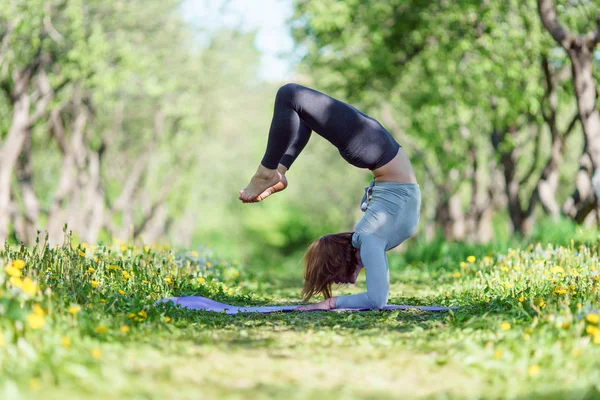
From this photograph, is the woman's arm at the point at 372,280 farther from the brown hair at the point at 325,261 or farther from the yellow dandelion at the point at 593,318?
the yellow dandelion at the point at 593,318

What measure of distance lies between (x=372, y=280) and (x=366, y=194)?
0.88 m

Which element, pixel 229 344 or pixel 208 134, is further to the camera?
pixel 208 134

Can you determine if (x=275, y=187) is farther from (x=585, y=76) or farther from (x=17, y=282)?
(x=585, y=76)

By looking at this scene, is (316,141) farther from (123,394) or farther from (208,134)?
(123,394)

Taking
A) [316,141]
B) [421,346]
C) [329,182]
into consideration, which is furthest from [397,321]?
[329,182]

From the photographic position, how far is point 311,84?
27.6m

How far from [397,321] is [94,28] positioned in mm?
13557

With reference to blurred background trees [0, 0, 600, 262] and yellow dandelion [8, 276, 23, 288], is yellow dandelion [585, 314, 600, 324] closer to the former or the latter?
yellow dandelion [8, 276, 23, 288]

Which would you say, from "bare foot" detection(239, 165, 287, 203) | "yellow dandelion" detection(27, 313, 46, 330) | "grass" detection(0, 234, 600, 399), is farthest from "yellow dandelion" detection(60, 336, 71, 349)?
"bare foot" detection(239, 165, 287, 203)

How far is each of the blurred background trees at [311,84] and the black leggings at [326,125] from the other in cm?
235

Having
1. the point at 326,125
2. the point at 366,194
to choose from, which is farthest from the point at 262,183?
the point at 366,194

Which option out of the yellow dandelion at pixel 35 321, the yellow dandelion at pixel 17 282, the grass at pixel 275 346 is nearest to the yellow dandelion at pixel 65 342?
the grass at pixel 275 346

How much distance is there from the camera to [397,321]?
5070mm

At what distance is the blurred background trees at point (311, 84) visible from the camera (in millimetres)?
14438
